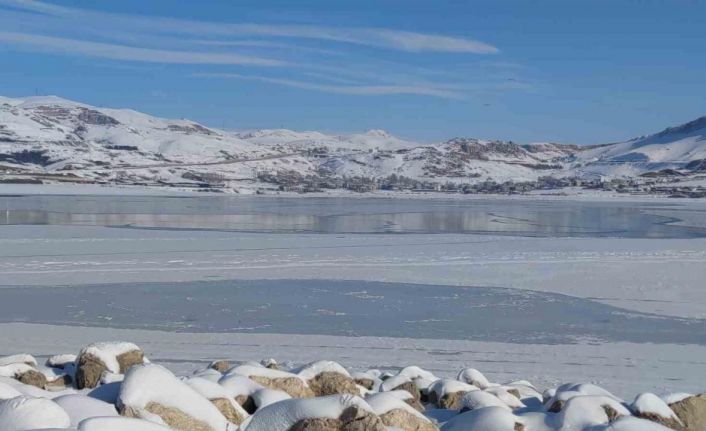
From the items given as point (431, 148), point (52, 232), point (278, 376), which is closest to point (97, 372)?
point (278, 376)

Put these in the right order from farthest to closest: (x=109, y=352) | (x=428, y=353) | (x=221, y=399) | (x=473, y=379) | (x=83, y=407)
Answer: (x=428, y=353), (x=473, y=379), (x=109, y=352), (x=221, y=399), (x=83, y=407)

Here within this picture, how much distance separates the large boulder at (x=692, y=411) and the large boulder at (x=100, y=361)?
17.3 feet

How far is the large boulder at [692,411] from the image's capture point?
24.3 ft

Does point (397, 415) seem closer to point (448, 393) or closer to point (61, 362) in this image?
point (448, 393)

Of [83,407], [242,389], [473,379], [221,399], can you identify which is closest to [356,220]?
[473,379]

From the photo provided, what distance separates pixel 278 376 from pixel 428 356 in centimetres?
478

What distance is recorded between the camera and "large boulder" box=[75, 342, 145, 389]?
875 centimetres

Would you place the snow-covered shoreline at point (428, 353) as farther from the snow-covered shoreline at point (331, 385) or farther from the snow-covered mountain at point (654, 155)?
the snow-covered mountain at point (654, 155)

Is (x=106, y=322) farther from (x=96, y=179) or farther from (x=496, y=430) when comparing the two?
(x=96, y=179)

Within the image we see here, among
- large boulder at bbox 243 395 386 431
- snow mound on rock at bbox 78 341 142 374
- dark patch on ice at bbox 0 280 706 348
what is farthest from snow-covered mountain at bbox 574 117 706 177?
large boulder at bbox 243 395 386 431

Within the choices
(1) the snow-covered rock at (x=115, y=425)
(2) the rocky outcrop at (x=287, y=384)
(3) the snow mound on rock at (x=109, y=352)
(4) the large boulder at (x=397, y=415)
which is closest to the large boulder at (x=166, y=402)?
(4) the large boulder at (x=397, y=415)

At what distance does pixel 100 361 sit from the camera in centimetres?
883

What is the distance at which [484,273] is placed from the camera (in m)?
21.8

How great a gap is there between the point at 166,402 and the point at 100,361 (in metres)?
3.15
